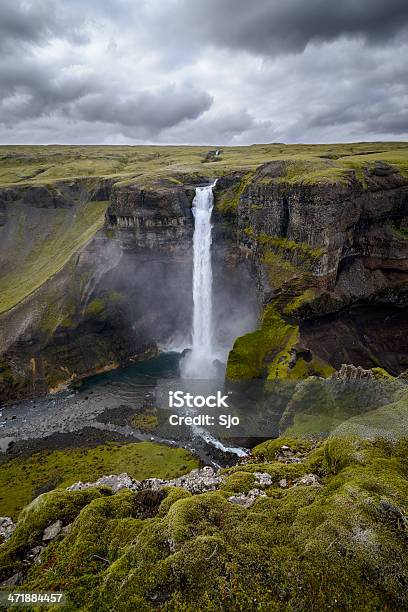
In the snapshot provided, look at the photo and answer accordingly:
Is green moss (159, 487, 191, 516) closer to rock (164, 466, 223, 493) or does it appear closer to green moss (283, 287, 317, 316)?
rock (164, 466, 223, 493)

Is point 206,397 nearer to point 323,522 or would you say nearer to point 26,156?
point 323,522

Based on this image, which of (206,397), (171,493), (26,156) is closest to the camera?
(171,493)

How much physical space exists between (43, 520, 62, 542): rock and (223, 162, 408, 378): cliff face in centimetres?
2944

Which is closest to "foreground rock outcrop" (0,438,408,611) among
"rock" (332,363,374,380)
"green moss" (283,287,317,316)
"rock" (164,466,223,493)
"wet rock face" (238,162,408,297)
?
"rock" (164,466,223,493)

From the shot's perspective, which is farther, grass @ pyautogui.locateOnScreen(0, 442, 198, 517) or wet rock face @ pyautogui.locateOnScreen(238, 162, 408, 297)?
wet rock face @ pyautogui.locateOnScreen(238, 162, 408, 297)

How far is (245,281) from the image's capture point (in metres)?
57.2

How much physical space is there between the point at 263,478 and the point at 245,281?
4392 cm

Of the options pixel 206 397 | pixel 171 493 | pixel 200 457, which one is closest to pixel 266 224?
pixel 206 397

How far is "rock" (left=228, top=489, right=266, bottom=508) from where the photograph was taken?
12836mm

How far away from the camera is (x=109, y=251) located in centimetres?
6500

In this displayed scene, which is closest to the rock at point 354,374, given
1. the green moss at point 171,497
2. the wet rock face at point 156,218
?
the green moss at point 171,497

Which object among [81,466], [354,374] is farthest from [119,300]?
[354,374]

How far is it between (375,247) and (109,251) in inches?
1684

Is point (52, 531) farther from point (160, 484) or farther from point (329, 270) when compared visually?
point (329, 270)
